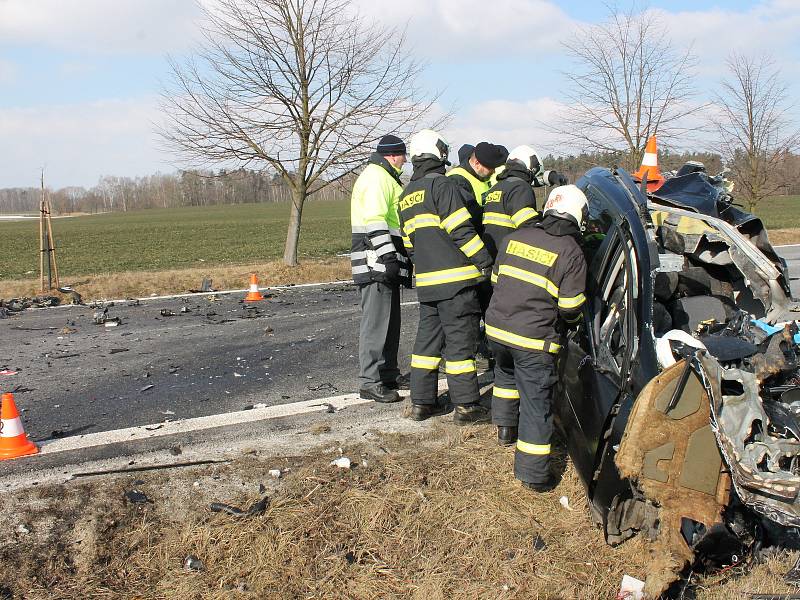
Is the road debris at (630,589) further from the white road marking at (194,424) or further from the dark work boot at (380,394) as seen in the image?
the white road marking at (194,424)

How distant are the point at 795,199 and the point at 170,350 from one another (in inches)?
2260

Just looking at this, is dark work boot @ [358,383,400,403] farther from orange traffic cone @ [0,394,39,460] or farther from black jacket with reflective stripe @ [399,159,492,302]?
orange traffic cone @ [0,394,39,460]

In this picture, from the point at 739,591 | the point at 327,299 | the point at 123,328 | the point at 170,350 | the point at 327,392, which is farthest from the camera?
the point at 327,299

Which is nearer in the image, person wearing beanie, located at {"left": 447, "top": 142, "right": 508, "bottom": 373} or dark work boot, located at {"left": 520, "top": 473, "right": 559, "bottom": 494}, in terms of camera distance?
dark work boot, located at {"left": 520, "top": 473, "right": 559, "bottom": 494}

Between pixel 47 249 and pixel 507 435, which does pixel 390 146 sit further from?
pixel 47 249

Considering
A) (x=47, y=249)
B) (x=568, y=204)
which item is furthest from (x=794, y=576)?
(x=47, y=249)

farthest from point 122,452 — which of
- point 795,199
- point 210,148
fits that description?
point 795,199

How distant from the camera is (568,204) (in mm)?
4090

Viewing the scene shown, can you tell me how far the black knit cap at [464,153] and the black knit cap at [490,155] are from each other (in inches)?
25.6

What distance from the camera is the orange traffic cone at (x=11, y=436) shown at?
15.4 feet

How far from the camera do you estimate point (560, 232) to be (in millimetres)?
4090

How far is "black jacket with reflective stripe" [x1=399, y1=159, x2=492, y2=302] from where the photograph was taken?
5055mm

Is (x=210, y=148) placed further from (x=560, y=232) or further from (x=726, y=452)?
(x=726, y=452)

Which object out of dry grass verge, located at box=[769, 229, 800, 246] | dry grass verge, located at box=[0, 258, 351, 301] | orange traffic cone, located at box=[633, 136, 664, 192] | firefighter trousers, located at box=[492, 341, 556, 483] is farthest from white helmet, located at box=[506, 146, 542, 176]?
dry grass verge, located at box=[769, 229, 800, 246]
